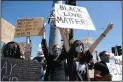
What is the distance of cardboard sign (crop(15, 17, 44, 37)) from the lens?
679 cm

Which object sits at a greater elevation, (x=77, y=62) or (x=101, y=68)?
(x=77, y=62)

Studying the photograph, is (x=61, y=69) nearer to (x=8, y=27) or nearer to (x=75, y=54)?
(x=75, y=54)

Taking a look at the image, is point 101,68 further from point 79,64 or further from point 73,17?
point 73,17

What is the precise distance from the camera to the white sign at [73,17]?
549 cm

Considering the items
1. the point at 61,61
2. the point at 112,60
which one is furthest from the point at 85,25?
the point at 112,60

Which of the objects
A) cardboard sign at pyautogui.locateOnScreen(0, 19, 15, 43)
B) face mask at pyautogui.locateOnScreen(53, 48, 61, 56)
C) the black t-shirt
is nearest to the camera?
face mask at pyautogui.locateOnScreen(53, 48, 61, 56)

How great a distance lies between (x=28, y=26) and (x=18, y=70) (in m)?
2.04

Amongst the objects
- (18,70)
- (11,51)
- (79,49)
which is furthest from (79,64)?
(11,51)

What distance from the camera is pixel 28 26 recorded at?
6.98m

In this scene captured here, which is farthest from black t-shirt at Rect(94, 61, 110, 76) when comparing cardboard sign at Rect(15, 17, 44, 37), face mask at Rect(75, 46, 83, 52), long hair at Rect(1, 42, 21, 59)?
cardboard sign at Rect(15, 17, 44, 37)

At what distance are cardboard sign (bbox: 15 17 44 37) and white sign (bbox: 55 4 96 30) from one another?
3.60 feet

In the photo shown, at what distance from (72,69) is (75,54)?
0.23 metres

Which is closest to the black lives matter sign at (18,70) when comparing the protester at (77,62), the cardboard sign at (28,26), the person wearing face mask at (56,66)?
the person wearing face mask at (56,66)

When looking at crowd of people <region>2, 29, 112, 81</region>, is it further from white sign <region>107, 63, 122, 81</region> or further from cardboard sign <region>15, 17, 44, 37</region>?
white sign <region>107, 63, 122, 81</region>
